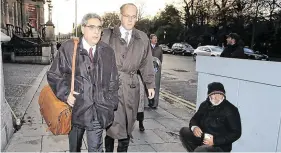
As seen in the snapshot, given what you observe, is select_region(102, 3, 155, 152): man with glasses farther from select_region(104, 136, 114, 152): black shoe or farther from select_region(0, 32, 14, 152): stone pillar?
select_region(0, 32, 14, 152): stone pillar

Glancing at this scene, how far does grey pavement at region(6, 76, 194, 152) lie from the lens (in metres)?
4.35

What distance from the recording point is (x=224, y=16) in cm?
3678

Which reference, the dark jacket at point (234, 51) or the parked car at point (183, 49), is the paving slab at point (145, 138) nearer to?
the dark jacket at point (234, 51)

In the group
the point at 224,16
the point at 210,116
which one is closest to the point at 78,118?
the point at 210,116

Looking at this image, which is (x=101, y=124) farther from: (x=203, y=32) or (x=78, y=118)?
(x=203, y=32)

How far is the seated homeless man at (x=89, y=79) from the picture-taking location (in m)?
2.84

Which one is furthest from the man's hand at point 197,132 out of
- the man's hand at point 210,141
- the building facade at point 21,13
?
the building facade at point 21,13

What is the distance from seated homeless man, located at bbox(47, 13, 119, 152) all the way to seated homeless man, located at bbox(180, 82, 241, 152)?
108cm

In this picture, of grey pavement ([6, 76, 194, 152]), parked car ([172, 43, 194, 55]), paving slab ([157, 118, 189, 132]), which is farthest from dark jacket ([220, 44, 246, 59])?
parked car ([172, 43, 194, 55])

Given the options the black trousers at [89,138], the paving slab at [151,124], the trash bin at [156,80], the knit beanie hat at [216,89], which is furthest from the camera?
the trash bin at [156,80]

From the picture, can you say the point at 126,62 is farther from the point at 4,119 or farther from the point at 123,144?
the point at 4,119

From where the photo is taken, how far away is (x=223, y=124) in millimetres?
3129

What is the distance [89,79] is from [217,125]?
1486 millimetres

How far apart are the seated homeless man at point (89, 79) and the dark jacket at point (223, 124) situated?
1107mm
